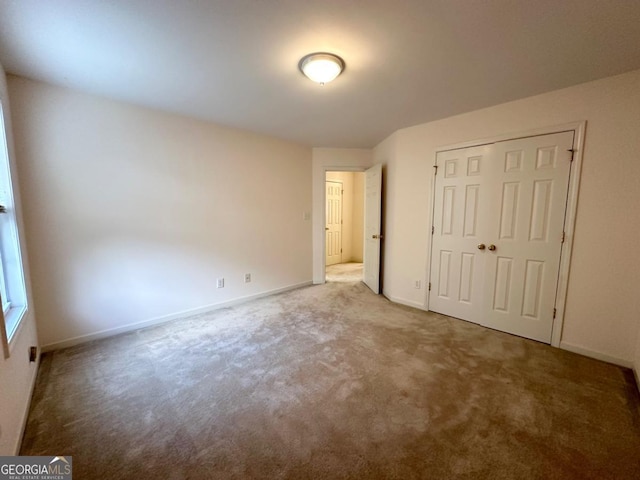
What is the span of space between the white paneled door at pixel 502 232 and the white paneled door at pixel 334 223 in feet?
11.0

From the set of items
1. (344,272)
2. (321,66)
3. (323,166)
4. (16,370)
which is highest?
(321,66)

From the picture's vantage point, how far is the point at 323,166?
464cm

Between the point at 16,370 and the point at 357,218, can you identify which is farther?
the point at 357,218

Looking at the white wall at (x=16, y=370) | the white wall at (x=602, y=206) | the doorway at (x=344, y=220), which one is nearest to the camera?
the white wall at (x=16, y=370)

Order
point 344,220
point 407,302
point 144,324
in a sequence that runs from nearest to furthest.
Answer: point 144,324, point 407,302, point 344,220

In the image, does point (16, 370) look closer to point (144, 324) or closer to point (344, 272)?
point (144, 324)

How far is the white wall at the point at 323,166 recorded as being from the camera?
4.62m

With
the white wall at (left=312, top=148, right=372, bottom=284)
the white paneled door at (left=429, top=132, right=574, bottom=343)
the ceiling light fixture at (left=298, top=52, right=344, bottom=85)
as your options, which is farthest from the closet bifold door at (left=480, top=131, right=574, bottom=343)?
the white wall at (left=312, top=148, right=372, bottom=284)

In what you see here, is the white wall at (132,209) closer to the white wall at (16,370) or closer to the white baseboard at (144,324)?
the white baseboard at (144,324)

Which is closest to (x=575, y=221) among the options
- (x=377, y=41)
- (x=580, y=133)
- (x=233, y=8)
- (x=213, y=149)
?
(x=580, y=133)

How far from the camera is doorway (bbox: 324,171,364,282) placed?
6418 millimetres

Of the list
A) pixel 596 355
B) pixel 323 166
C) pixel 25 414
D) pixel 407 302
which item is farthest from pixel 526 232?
pixel 25 414

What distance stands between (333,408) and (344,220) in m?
A: 5.34

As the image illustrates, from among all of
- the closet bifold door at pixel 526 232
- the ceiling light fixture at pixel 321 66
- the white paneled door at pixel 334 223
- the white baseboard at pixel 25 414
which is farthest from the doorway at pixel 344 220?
the white baseboard at pixel 25 414
